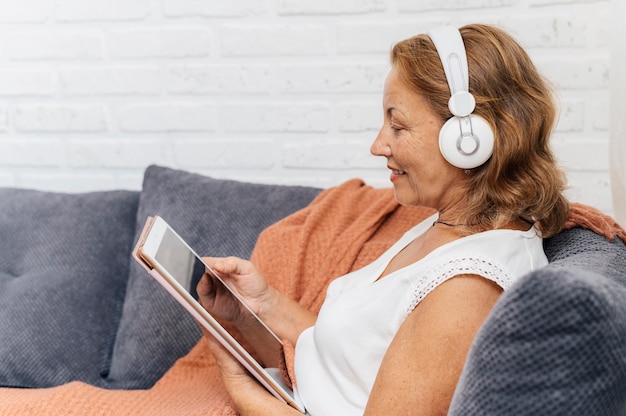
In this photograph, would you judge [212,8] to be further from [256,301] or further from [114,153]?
[256,301]

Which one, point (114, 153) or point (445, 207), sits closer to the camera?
point (445, 207)

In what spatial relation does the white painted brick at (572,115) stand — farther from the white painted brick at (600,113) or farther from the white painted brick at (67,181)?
the white painted brick at (67,181)

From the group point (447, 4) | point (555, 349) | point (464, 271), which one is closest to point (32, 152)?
point (447, 4)

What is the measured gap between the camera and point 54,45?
2.16m

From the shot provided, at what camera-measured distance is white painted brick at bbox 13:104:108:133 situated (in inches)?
85.4

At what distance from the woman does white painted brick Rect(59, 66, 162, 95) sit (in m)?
1.00

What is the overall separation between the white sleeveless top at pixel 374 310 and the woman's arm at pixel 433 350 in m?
0.02

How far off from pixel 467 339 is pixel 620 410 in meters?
0.20

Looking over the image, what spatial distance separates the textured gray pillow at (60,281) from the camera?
1747 mm

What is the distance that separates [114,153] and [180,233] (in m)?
0.49

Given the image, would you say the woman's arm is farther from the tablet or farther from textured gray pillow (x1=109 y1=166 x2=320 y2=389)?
textured gray pillow (x1=109 y1=166 x2=320 y2=389)

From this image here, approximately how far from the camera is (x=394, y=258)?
139 centimetres

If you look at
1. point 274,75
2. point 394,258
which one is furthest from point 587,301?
point 274,75

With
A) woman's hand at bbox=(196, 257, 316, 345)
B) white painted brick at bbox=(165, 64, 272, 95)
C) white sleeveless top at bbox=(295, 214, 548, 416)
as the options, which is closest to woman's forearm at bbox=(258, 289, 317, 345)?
woman's hand at bbox=(196, 257, 316, 345)
